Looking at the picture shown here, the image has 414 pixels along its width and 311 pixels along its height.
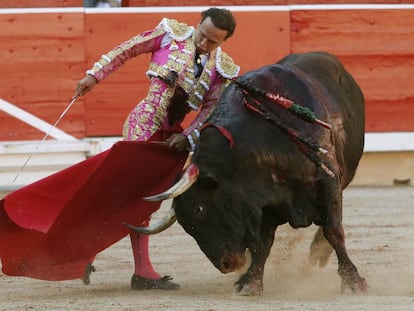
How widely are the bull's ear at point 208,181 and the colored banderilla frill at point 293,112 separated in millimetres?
341

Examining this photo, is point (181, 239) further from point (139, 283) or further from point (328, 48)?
point (328, 48)

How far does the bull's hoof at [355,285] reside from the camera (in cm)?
518

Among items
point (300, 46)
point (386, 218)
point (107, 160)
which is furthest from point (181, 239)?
point (300, 46)

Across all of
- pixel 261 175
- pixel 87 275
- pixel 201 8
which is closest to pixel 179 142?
pixel 261 175

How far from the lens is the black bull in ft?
16.3

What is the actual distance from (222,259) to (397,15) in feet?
15.0

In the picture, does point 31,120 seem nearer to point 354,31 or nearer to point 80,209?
point 354,31

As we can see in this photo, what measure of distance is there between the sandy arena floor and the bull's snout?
12cm

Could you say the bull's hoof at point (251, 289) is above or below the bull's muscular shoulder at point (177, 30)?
below

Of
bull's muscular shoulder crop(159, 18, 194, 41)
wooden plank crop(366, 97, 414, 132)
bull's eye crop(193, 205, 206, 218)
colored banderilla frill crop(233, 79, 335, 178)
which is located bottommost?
wooden plank crop(366, 97, 414, 132)

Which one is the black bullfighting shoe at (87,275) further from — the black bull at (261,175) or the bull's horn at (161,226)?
the black bull at (261,175)

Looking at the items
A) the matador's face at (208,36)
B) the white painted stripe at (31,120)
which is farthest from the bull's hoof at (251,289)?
the white painted stripe at (31,120)

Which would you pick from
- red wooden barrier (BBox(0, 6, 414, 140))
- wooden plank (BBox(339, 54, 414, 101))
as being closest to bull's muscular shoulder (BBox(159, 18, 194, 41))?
red wooden barrier (BBox(0, 6, 414, 140))

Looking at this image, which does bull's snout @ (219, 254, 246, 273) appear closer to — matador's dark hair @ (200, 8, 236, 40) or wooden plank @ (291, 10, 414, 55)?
matador's dark hair @ (200, 8, 236, 40)
